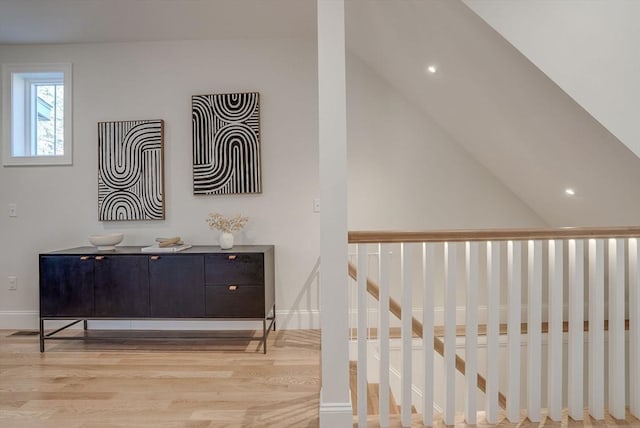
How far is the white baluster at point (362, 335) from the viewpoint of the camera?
5.74 ft

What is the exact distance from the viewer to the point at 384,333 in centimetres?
178

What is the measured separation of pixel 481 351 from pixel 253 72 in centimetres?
316

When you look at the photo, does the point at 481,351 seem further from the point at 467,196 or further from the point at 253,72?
the point at 253,72

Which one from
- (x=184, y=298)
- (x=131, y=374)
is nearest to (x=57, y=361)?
(x=131, y=374)

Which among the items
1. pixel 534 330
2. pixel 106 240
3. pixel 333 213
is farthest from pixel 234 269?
pixel 534 330

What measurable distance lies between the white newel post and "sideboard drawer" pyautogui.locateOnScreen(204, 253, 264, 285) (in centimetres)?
105

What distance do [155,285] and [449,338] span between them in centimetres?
211

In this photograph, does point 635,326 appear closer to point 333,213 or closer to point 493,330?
point 493,330

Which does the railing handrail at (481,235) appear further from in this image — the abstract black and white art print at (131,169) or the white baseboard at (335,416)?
the abstract black and white art print at (131,169)

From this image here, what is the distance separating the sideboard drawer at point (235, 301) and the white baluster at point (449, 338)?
1.38 meters

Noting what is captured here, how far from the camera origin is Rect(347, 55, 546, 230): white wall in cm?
320

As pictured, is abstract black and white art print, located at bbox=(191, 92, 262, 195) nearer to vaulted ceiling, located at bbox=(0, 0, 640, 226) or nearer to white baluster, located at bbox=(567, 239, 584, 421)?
vaulted ceiling, located at bbox=(0, 0, 640, 226)

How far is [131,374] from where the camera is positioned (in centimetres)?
236

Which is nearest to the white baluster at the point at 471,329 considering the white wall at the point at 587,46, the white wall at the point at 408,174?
the white wall at the point at 587,46
